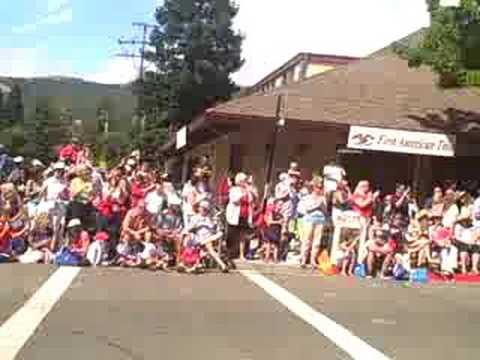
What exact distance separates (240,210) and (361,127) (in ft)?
13.3

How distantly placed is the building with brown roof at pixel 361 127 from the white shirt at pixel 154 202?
380cm

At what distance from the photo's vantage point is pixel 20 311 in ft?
40.0

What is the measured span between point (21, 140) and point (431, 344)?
8941cm

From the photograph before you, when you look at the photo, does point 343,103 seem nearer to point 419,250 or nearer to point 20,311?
point 419,250

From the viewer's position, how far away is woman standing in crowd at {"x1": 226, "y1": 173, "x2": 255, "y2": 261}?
19.7m

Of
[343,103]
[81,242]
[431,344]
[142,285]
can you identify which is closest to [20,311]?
[142,285]

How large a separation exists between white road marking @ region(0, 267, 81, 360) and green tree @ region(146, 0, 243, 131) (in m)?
37.4

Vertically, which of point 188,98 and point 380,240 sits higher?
point 188,98

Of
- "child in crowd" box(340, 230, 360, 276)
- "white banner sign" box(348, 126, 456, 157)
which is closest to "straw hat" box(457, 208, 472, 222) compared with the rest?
"child in crowd" box(340, 230, 360, 276)

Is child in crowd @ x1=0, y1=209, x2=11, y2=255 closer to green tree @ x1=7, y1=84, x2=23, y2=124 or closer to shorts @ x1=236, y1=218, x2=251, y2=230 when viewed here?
shorts @ x1=236, y1=218, x2=251, y2=230

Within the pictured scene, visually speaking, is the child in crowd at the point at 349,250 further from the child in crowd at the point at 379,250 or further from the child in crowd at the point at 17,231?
the child in crowd at the point at 17,231

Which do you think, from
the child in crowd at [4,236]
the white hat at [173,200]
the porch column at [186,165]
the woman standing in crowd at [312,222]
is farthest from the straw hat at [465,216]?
the porch column at [186,165]

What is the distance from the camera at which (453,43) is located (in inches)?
814

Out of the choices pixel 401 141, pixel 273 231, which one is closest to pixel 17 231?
pixel 273 231
